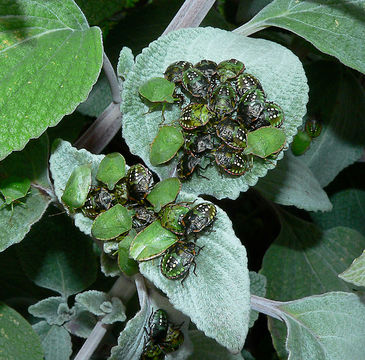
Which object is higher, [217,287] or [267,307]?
[217,287]

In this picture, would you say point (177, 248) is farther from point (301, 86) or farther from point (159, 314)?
point (301, 86)

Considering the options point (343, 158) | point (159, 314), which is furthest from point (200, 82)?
point (343, 158)

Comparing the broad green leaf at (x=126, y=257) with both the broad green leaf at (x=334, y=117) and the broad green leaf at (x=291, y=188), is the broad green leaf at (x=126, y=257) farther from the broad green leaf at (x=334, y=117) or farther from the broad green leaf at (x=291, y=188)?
the broad green leaf at (x=334, y=117)

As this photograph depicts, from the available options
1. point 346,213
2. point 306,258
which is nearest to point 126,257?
point 306,258

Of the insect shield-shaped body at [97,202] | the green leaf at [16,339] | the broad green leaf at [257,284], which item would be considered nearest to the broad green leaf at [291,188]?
the broad green leaf at [257,284]

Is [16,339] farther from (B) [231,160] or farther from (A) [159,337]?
(B) [231,160]

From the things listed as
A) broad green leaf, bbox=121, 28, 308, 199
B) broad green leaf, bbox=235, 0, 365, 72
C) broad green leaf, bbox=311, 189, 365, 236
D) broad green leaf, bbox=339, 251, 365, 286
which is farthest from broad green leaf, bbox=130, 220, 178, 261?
broad green leaf, bbox=311, 189, 365, 236
